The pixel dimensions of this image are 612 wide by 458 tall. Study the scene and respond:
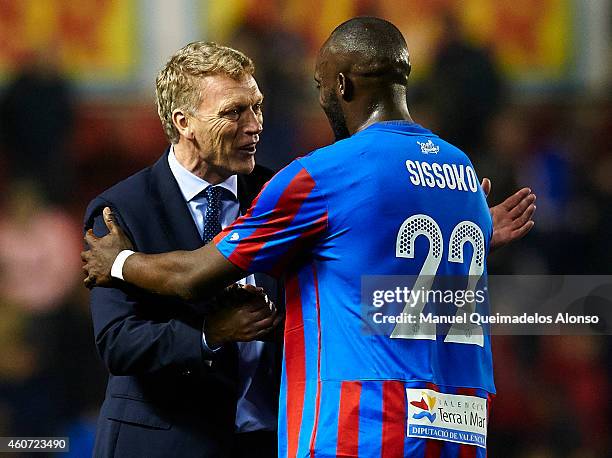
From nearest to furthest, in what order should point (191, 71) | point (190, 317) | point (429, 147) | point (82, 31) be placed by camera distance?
point (429, 147)
point (190, 317)
point (191, 71)
point (82, 31)

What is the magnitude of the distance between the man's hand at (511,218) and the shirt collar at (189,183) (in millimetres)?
741

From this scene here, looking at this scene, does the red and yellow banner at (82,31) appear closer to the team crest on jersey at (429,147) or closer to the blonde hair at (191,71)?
the blonde hair at (191,71)

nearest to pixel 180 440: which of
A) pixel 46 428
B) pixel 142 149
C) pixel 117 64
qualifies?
pixel 46 428

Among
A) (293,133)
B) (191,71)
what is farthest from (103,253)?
(293,133)

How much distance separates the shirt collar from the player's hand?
0.89 ft

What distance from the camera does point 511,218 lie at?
10.8ft

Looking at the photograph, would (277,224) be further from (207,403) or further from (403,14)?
(403,14)

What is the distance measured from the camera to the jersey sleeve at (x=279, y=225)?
2.73 m

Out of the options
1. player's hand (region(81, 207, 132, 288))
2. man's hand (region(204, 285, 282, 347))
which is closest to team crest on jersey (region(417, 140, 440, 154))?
man's hand (region(204, 285, 282, 347))

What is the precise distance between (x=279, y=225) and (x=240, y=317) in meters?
0.30

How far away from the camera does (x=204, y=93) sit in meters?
3.30

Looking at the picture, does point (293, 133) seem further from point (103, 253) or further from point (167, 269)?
point (167, 269)

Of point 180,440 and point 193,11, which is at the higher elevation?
point 193,11

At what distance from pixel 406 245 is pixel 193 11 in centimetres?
520
